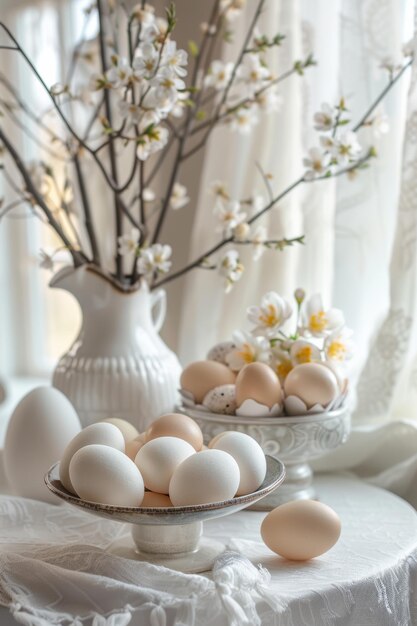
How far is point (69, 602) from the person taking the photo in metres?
0.75

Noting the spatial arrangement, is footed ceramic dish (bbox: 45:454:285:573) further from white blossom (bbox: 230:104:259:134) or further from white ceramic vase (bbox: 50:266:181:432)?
white blossom (bbox: 230:104:259:134)

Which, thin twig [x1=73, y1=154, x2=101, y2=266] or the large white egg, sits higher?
thin twig [x1=73, y1=154, x2=101, y2=266]

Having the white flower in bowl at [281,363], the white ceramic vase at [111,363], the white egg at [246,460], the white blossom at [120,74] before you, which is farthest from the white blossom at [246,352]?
the white blossom at [120,74]

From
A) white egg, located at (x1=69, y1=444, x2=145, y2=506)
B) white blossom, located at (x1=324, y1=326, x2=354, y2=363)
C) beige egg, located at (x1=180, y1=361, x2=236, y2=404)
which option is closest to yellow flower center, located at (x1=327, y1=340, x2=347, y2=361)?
white blossom, located at (x1=324, y1=326, x2=354, y2=363)

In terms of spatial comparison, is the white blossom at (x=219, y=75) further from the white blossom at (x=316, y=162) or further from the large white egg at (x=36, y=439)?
the large white egg at (x=36, y=439)

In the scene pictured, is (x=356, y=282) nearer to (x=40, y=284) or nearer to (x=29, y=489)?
(x=29, y=489)

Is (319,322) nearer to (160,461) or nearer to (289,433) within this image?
(289,433)

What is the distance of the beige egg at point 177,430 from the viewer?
2.76 feet

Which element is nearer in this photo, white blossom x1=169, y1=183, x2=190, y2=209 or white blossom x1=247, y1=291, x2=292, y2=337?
white blossom x1=247, y1=291, x2=292, y2=337

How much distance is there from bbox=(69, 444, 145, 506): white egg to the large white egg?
0.83ft

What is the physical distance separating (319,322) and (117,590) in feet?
1.43

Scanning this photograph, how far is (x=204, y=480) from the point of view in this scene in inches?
29.5

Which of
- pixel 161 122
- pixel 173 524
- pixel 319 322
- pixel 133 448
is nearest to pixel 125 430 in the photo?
pixel 133 448

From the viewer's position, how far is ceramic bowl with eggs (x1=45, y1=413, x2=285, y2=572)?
75 cm
